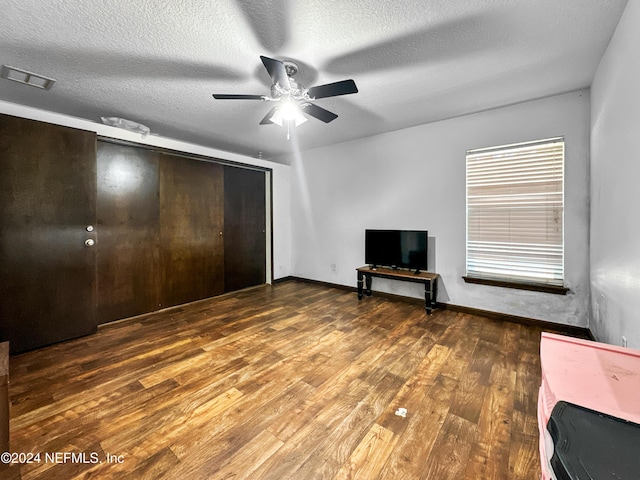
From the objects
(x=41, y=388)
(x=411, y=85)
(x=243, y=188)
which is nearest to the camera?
(x=41, y=388)

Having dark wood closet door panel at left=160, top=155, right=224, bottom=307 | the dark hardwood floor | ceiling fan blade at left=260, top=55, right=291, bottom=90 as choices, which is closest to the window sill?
the dark hardwood floor

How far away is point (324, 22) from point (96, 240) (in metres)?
3.11

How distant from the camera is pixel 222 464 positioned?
1.38 m

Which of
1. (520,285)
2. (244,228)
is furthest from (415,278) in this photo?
(244,228)

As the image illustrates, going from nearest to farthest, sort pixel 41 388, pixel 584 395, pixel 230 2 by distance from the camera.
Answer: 1. pixel 584 395
2. pixel 230 2
3. pixel 41 388

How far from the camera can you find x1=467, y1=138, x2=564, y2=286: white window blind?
298cm

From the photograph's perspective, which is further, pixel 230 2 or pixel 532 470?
pixel 230 2

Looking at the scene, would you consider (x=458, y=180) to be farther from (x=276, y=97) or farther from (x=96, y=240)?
(x=96, y=240)

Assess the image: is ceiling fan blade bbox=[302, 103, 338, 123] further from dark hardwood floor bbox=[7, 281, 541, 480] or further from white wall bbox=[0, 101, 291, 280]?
dark hardwood floor bbox=[7, 281, 541, 480]

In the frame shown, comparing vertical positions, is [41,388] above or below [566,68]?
below

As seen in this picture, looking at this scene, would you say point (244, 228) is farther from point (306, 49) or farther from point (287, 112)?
point (306, 49)

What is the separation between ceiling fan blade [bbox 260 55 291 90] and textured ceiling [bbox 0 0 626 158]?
0.27 metres

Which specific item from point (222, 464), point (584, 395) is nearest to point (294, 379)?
point (222, 464)

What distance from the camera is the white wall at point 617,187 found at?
1.63 metres
